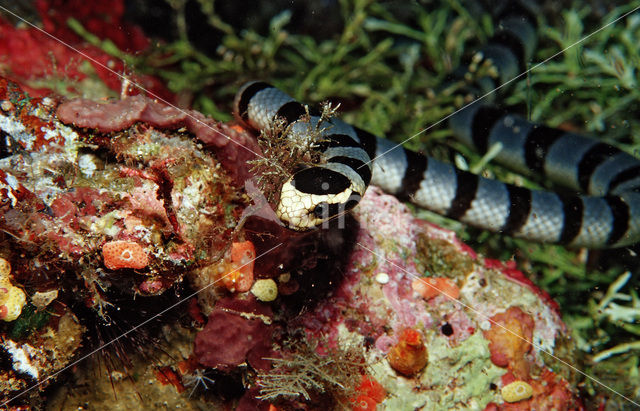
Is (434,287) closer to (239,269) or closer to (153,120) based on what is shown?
(239,269)

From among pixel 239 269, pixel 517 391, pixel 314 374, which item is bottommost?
pixel 517 391

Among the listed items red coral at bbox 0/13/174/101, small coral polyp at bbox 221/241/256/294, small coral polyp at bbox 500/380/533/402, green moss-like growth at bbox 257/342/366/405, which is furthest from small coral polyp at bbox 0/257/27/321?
small coral polyp at bbox 500/380/533/402

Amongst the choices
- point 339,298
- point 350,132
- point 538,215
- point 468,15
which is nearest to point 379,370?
point 339,298

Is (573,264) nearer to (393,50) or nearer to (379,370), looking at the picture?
(379,370)

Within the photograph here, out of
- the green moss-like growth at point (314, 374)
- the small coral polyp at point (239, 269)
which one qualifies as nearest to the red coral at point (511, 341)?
the green moss-like growth at point (314, 374)

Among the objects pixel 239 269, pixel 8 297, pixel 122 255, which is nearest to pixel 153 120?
pixel 122 255

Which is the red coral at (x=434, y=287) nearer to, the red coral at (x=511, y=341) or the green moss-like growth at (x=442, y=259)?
the green moss-like growth at (x=442, y=259)

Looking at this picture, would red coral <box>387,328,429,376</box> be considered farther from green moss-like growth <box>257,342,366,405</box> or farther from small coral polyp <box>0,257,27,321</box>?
small coral polyp <box>0,257,27,321</box>
